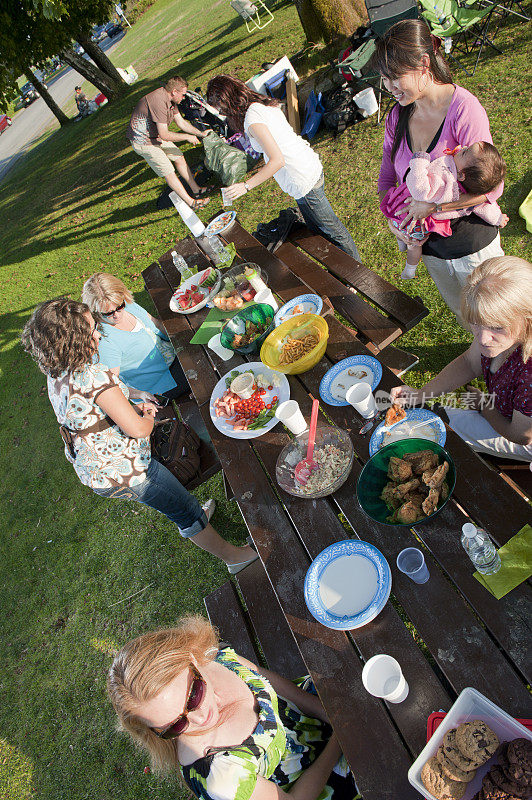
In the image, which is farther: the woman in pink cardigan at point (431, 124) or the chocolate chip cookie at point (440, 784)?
the woman in pink cardigan at point (431, 124)

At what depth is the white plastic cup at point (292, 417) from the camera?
8.58ft

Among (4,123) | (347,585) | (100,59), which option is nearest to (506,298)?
(347,585)

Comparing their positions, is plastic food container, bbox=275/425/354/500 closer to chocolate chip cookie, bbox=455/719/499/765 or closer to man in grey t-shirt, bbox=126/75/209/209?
chocolate chip cookie, bbox=455/719/499/765

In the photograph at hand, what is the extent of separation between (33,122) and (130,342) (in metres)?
35.0

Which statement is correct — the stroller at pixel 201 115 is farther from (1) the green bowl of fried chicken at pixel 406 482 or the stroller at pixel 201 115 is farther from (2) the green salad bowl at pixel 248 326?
(1) the green bowl of fried chicken at pixel 406 482

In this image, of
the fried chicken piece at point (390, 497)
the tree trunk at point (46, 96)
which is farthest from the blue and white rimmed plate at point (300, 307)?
the tree trunk at point (46, 96)

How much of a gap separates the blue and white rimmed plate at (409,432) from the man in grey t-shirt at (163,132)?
670 cm

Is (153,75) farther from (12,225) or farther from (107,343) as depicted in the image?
(107,343)

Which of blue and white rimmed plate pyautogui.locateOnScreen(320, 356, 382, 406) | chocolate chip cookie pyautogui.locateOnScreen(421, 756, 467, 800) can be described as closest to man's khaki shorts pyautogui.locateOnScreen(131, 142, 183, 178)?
blue and white rimmed plate pyautogui.locateOnScreen(320, 356, 382, 406)

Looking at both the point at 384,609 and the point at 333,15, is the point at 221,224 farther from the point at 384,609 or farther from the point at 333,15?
the point at 333,15

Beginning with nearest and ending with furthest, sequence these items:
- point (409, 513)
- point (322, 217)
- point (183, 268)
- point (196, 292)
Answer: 1. point (409, 513)
2. point (322, 217)
3. point (196, 292)
4. point (183, 268)

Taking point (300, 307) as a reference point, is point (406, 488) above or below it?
below

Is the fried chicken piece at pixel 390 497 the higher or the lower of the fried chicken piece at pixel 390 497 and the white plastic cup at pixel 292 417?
the lower

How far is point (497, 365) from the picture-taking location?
2504 millimetres
